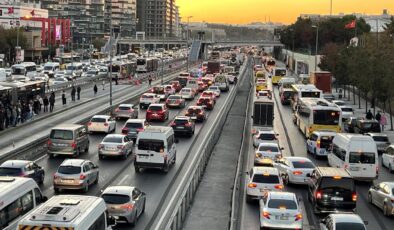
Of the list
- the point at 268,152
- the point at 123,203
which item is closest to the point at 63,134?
the point at 268,152

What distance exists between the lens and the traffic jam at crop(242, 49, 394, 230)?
19.5 metres

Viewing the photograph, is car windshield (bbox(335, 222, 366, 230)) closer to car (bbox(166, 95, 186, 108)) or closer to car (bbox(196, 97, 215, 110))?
car (bbox(196, 97, 215, 110))

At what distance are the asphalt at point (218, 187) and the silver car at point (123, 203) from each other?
5.66 feet

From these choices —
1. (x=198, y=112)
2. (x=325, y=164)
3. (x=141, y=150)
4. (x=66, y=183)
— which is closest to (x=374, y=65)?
(x=198, y=112)

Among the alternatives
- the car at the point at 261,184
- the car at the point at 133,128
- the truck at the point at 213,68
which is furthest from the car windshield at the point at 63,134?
the truck at the point at 213,68

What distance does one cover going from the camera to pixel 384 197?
75.6 ft

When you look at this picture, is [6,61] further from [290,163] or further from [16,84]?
[290,163]

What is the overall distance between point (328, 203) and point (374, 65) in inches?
1338

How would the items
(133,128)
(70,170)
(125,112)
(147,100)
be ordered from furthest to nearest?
1. (147,100)
2. (125,112)
3. (133,128)
4. (70,170)

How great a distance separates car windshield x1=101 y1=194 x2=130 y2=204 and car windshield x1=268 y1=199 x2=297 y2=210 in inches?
182

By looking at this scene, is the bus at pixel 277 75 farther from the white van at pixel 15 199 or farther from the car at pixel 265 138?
the white van at pixel 15 199

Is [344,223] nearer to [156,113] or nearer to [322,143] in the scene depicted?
[322,143]

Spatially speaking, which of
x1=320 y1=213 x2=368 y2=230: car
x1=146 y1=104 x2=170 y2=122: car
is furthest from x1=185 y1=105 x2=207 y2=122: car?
x1=320 y1=213 x2=368 y2=230: car

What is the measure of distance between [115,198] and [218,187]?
21.1ft
